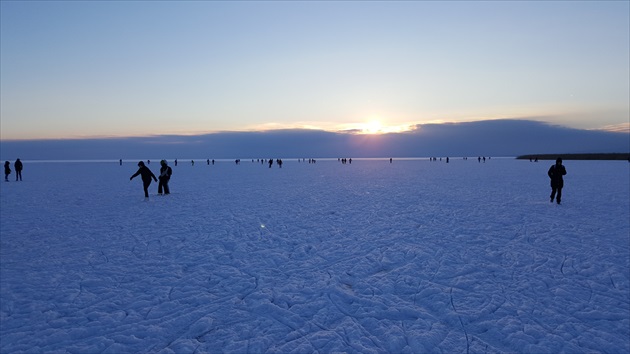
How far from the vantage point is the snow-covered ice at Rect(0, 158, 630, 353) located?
4.76m

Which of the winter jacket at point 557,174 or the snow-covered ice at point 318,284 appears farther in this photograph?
the winter jacket at point 557,174

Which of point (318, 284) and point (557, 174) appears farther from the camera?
point (557, 174)

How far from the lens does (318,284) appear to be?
21.5 feet

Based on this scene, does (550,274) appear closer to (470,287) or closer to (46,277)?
Result: (470,287)

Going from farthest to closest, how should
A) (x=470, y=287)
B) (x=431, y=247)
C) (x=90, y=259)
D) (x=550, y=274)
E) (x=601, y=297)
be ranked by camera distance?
1. (x=431, y=247)
2. (x=90, y=259)
3. (x=550, y=274)
4. (x=470, y=287)
5. (x=601, y=297)

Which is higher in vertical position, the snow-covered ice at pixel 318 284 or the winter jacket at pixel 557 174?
the winter jacket at pixel 557 174

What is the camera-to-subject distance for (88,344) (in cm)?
468

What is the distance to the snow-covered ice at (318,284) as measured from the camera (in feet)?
15.6

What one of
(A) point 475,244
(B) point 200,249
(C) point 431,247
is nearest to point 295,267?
(B) point 200,249

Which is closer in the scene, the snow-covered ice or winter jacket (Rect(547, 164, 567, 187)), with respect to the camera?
the snow-covered ice

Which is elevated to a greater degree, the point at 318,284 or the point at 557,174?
the point at 557,174

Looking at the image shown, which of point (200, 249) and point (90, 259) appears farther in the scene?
point (200, 249)

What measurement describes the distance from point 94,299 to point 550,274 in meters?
7.50

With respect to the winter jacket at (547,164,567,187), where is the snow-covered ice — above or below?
below
